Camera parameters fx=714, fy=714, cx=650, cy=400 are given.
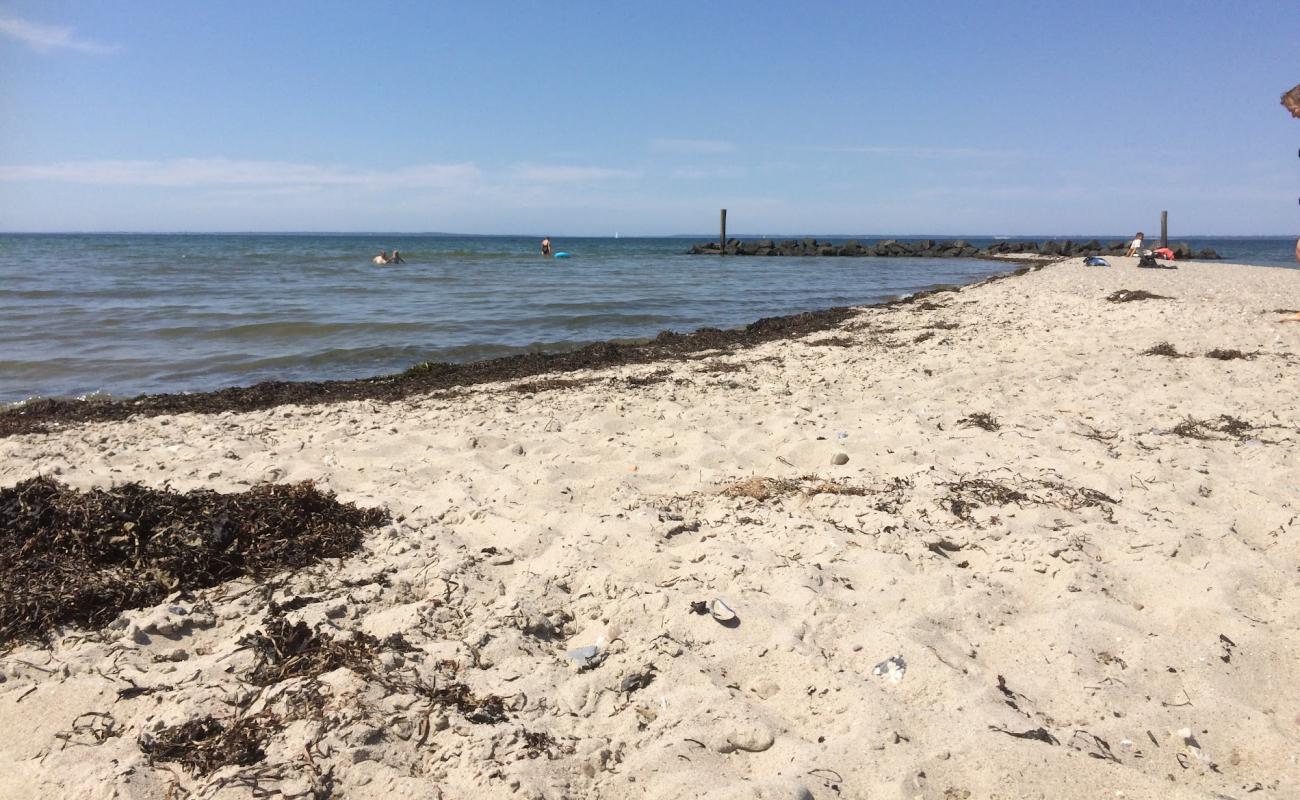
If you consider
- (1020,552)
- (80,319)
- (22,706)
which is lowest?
(22,706)

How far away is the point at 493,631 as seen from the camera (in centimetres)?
253

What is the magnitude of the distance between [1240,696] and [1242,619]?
0.46 metres

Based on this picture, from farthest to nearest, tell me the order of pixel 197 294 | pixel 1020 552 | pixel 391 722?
pixel 197 294
pixel 1020 552
pixel 391 722

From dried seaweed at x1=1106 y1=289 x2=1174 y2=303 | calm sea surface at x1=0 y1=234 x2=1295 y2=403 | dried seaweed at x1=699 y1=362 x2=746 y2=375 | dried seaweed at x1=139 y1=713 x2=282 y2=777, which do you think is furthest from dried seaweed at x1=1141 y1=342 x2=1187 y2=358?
dried seaweed at x1=139 y1=713 x2=282 y2=777

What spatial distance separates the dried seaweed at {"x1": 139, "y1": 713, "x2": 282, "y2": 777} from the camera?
188cm

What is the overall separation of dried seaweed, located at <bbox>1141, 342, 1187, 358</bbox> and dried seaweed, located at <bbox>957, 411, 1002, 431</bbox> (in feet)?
9.99

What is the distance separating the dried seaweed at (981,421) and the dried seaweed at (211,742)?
445 cm

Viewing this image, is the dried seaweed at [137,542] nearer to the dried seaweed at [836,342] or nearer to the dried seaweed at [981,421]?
the dried seaweed at [981,421]

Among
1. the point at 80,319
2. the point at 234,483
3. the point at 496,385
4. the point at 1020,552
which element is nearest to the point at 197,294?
the point at 80,319

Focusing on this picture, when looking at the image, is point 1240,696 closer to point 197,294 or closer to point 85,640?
A: point 85,640

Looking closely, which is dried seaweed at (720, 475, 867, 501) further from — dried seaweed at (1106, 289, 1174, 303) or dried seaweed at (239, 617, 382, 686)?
dried seaweed at (1106, 289, 1174, 303)

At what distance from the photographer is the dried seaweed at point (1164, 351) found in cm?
683

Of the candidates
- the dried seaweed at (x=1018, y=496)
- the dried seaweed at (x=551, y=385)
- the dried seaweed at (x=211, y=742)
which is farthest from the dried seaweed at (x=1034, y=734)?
the dried seaweed at (x=551, y=385)

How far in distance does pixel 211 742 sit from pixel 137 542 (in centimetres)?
151
